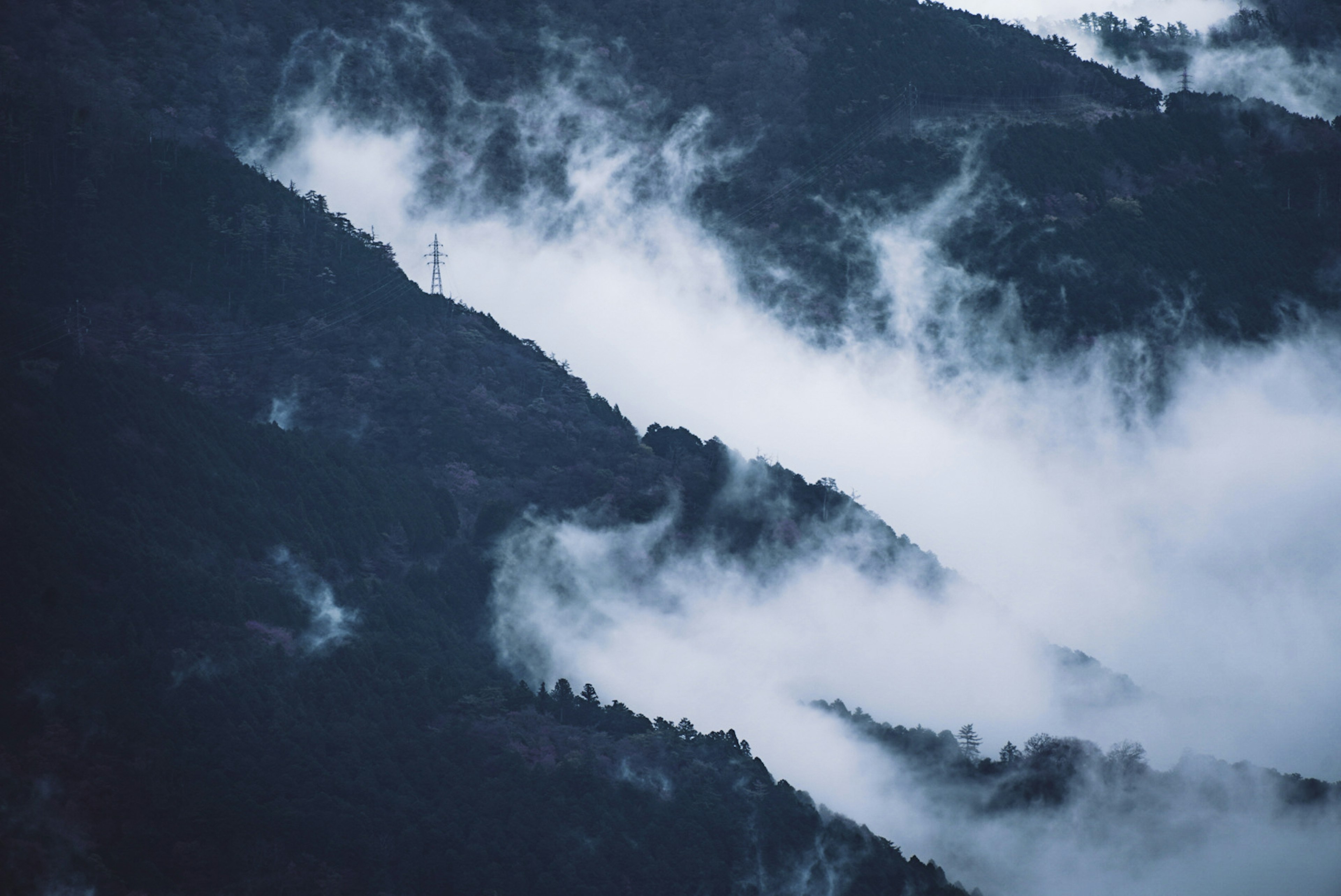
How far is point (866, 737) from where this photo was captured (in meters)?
109

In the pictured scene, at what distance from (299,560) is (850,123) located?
59.6 meters

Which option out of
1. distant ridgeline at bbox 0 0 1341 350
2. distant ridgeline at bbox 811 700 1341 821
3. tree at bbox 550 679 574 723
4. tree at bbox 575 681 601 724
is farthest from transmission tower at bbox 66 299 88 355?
distant ridgeline at bbox 811 700 1341 821

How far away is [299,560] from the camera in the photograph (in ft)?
339

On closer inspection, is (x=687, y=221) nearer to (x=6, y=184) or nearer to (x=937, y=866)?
(x=6, y=184)

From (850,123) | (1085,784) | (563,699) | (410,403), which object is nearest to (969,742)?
(1085,784)

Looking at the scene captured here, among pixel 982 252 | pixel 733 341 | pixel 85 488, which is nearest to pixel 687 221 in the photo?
pixel 733 341

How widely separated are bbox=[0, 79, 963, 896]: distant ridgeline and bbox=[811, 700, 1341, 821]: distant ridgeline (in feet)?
31.9

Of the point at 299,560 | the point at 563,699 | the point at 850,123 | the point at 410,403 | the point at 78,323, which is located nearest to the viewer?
the point at 563,699

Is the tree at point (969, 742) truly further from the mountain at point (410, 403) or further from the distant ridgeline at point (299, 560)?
the distant ridgeline at point (299, 560)

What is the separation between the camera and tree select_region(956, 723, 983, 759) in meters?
110

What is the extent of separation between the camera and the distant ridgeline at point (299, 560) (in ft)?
291

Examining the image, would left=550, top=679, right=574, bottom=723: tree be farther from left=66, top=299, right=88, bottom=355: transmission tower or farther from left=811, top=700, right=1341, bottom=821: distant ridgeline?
left=66, top=299, right=88, bottom=355: transmission tower

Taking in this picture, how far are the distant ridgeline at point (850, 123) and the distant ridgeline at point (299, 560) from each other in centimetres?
1124

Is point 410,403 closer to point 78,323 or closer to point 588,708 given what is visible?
point 78,323
